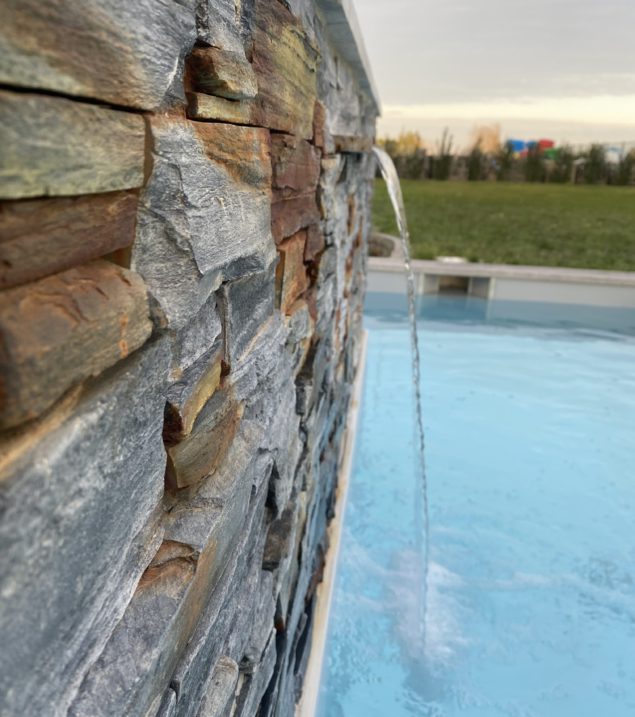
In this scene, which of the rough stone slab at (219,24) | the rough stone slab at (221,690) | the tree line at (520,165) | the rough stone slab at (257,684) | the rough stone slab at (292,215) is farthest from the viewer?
the tree line at (520,165)

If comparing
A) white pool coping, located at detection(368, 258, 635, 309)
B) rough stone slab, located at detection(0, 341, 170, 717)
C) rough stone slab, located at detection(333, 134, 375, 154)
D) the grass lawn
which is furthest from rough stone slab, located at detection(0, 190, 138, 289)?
the grass lawn

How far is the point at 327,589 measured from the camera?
2369mm

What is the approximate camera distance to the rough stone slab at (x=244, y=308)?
845 millimetres

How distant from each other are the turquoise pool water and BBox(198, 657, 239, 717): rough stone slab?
1.29m

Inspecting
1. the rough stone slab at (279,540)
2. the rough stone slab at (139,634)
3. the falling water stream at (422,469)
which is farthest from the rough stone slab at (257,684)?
the falling water stream at (422,469)

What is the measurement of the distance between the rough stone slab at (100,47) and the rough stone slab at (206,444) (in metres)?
0.37

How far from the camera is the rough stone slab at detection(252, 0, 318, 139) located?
2.89 ft

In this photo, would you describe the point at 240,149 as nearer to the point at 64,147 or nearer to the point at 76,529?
the point at 64,147

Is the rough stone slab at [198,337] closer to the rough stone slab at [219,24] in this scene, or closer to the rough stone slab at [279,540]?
the rough stone slab at [219,24]

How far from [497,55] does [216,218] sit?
12.2 meters

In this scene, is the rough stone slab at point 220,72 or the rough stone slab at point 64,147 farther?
the rough stone slab at point 220,72

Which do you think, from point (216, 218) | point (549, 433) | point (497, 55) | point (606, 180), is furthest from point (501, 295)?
point (606, 180)

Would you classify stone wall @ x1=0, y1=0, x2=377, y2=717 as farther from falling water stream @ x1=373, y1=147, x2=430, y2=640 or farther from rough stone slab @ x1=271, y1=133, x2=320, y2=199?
falling water stream @ x1=373, y1=147, x2=430, y2=640

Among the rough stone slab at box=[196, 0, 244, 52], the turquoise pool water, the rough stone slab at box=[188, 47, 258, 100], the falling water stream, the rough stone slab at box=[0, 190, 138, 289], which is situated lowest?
the turquoise pool water
